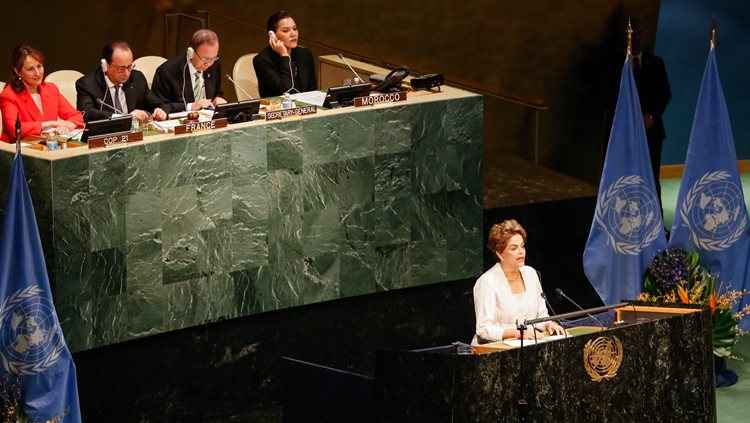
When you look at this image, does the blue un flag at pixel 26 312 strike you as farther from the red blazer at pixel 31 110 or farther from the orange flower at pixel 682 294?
the orange flower at pixel 682 294

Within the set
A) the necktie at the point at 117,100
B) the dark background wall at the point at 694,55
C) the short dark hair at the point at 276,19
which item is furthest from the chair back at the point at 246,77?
the dark background wall at the point at 694,55

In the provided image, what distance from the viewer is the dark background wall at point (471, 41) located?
10516 millimetres

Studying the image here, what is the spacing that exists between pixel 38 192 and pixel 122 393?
1.04 metres

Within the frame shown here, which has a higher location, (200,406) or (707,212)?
(707,212)

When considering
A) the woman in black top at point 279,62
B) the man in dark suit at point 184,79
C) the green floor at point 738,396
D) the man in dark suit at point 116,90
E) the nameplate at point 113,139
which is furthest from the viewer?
the woman in black top at point 279,62

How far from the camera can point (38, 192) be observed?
7840 millimetres

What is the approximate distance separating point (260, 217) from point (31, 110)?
4.21 feet

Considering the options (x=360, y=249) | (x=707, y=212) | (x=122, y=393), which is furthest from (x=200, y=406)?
(x=707, y=212)

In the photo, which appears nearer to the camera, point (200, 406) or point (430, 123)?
point (200, 406)

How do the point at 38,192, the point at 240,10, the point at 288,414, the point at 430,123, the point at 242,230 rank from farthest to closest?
the point at 240,10
the point at 430,123
the point at 242,230
the point at 38,192
the point at 288,414

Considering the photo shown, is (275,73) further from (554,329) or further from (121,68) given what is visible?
(554,329)

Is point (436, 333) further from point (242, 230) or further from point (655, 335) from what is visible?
point (655, 335)

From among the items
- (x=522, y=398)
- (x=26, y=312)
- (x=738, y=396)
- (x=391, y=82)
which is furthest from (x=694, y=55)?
(x=26, y=312)

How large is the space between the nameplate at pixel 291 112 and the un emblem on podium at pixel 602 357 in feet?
8.32
